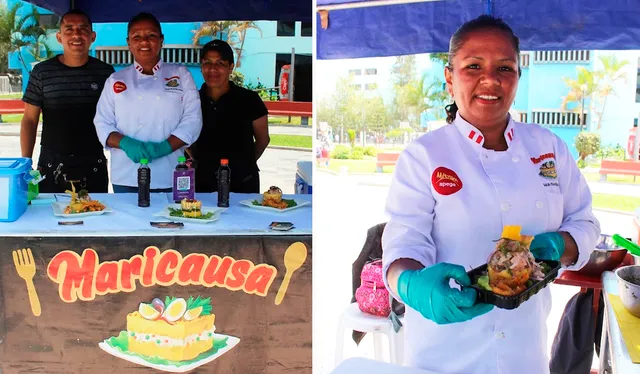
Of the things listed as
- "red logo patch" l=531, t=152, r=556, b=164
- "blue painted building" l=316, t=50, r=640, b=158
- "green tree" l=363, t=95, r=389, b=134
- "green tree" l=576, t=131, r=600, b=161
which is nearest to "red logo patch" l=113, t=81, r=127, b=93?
"red logo patch" l=531, t=152, r=556, b=164

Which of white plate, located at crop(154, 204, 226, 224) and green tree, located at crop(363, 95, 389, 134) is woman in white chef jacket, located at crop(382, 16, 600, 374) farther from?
green tree, located at crop(363, 95, 389, 134)

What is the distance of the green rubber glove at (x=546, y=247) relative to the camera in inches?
69.4

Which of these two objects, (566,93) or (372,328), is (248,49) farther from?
(566,93)

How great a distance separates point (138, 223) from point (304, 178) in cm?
142

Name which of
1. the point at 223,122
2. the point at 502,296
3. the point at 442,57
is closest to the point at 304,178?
the point at 223,122

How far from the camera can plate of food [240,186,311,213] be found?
3296 mm

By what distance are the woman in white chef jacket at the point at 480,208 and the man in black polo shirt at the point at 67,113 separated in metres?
2.76

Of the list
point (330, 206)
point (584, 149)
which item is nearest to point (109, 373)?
point (330, 206)

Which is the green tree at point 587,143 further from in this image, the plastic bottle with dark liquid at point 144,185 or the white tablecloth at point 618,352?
the white tablecloth at point 618,352

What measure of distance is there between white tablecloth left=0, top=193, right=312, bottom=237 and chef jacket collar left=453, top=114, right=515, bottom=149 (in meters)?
1.22

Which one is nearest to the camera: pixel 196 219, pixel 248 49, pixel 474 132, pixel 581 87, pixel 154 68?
pixel 474 132

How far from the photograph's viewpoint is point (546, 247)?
1.77 metres

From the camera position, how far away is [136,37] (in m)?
3.77

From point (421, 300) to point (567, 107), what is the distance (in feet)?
43.4
